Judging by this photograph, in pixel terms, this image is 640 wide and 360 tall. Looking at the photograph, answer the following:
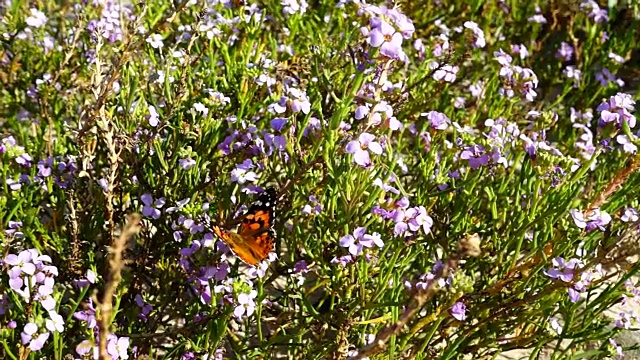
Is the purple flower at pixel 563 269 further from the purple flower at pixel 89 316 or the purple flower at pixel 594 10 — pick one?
the purple flower at pixel 594 10

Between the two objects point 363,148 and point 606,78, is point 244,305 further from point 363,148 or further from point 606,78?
point 606,78

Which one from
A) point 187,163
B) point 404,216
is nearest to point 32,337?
point 187,163

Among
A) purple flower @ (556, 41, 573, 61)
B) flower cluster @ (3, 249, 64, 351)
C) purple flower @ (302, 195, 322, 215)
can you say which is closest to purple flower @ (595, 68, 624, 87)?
purple flower @ (556, 41, 573, 61)

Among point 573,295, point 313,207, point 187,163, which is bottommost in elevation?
point 573,295

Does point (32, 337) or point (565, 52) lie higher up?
point (565, 52)

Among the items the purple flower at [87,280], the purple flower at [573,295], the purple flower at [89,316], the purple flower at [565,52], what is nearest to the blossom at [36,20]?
the purple flower at [87,280]

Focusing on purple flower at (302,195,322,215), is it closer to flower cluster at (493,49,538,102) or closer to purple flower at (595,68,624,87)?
flower cluster at (493,49,538,102)

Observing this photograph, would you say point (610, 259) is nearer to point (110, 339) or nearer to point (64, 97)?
point (110, 339)

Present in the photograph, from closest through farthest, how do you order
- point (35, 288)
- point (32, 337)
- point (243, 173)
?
point (32, 337) → point (35, 288) → point (243, 173)
